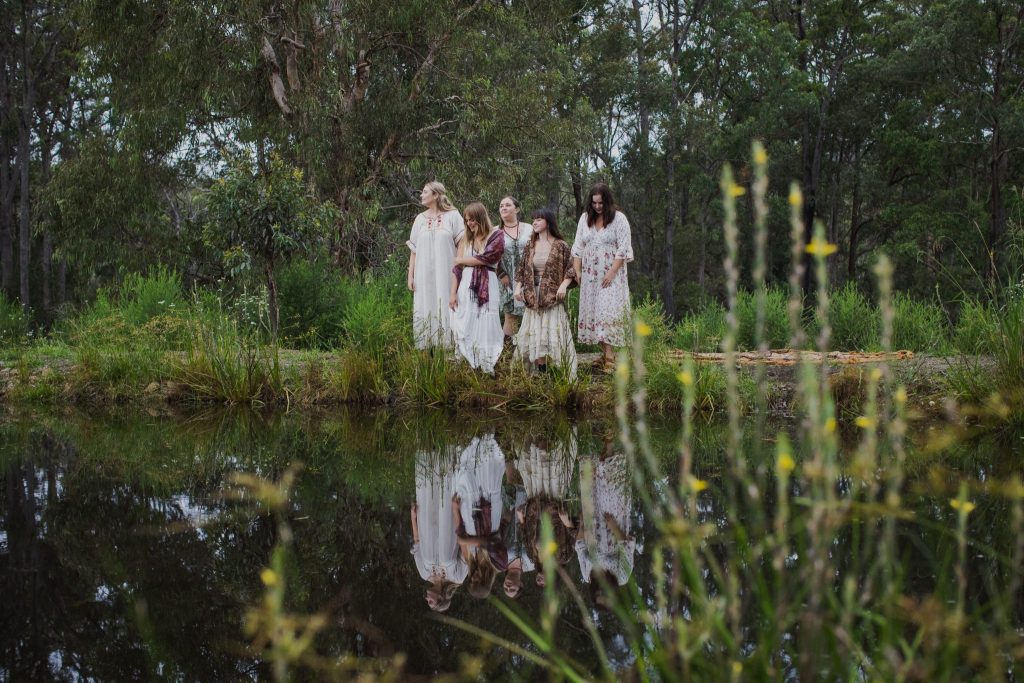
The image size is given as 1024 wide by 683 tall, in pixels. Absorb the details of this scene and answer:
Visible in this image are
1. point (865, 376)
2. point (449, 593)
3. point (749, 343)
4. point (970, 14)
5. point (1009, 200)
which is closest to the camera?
point (449, 593)

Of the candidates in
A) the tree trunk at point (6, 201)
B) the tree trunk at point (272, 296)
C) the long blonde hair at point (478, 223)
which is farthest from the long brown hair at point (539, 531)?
the tree trunk at point (6, 201)

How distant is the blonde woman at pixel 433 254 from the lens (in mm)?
8180

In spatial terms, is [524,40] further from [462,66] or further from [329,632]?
[329,632]

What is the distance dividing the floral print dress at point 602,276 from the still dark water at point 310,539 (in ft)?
6.22

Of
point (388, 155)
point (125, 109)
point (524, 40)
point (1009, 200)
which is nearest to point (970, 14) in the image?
point (1009, 200)

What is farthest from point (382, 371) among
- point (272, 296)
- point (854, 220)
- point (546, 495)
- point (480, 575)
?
point (854, 220)

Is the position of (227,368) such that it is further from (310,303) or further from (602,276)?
(310,303)

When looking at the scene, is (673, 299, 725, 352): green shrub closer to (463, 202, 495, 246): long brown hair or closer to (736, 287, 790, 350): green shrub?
(736, 287, 790, 350): green shrub

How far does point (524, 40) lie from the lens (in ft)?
60.5

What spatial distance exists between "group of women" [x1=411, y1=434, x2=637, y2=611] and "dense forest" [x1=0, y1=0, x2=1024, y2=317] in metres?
3.33

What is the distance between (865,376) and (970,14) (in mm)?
18600

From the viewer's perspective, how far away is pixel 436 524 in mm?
3812

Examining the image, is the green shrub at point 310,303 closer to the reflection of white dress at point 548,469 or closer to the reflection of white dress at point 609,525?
the reflection of white dress at point 548,469

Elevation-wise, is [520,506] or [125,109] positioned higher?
[125,109]
